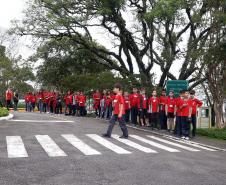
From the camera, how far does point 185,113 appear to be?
17516 millimetres

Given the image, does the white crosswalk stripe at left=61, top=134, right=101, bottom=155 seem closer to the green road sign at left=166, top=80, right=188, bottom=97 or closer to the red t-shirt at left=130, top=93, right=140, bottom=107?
the red t-shirt at left=130, top=93, right=140, bottom=107

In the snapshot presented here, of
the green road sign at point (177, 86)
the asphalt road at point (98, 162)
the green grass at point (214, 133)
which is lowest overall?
the asphalt road at point (98, 162)

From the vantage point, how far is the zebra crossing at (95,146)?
1138 cm

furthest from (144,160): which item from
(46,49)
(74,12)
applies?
(46,49)

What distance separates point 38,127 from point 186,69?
55.6 ft

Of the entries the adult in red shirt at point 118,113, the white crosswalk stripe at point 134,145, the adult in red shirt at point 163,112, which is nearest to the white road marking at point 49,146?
the adult in red shirt at point 118,113

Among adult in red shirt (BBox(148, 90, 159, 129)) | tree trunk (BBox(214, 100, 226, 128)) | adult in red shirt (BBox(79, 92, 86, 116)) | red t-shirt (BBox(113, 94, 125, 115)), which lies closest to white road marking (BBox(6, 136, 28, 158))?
red t-shirt (BBox(113, 94, 125, 115))

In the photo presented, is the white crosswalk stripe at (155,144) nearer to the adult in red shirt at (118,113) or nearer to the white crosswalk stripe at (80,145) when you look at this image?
the adult in red shirt at (118,113)

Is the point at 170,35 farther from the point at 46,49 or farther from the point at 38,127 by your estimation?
the point at 38,127

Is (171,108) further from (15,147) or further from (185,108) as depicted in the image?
(15,147)

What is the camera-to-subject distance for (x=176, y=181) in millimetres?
8289

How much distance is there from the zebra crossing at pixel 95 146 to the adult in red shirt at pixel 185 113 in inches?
53.8

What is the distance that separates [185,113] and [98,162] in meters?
8.20

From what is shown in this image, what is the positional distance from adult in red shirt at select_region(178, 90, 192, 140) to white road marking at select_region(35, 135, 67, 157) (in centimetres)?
570
